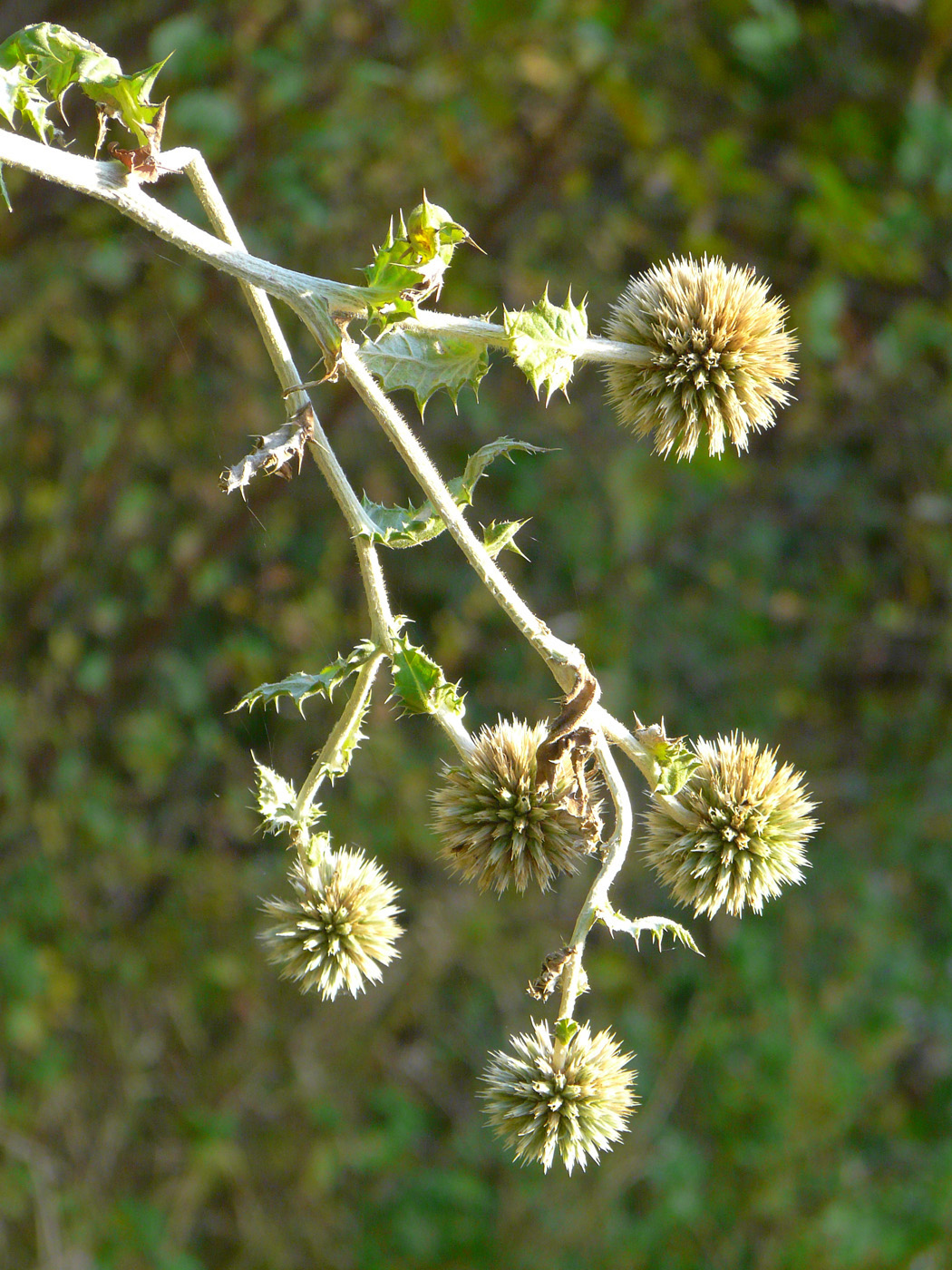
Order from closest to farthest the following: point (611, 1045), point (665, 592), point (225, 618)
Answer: point (611, 1045) → point (225, 618) → point (665, 592)

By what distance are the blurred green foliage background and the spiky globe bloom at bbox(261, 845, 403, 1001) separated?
2.06 meters

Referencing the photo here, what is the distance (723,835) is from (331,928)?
440mm

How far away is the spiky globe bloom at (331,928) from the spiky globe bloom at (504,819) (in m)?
0.11

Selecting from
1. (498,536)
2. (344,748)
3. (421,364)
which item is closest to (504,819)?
(344,748)

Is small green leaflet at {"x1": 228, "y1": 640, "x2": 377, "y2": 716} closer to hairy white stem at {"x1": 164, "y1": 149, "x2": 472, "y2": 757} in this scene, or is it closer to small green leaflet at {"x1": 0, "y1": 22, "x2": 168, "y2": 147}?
hairy white stem at {"x1": 164, "y1": 149, "x2": 472, "y2": 757}

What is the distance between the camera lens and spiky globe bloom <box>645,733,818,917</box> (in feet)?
4.34

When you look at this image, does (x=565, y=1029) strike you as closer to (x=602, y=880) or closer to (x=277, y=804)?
(x=602, y=880)

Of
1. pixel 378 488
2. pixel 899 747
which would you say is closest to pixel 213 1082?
pixel 378 488

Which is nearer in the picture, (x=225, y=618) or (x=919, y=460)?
(x=225, y=618)

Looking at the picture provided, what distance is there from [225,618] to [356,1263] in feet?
6.56

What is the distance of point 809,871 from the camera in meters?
4.15

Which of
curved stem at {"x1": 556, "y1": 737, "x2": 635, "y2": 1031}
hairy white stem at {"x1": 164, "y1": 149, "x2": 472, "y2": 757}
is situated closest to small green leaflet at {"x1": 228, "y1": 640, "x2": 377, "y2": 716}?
hairy white stem at {"x1": 164, "y1": 149, "x2": 472, "y2": 757}

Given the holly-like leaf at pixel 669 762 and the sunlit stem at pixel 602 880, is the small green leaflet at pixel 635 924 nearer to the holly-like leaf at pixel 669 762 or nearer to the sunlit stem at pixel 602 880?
the sunlit stem at pixel 602 880

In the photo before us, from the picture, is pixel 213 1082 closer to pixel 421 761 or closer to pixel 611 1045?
pixel 421 761
